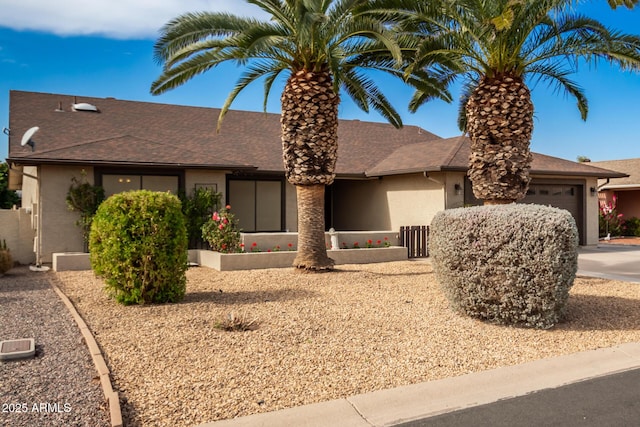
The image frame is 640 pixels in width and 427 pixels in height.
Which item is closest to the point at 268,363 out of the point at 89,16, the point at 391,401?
the point at 391,401

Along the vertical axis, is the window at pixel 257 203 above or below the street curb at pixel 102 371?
above

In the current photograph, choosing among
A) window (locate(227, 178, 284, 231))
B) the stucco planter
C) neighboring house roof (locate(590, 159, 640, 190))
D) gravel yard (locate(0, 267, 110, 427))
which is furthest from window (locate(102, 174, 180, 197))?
neighboring house roof (locate(590, 159, 640, 190))

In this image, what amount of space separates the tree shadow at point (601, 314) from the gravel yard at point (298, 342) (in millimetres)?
23

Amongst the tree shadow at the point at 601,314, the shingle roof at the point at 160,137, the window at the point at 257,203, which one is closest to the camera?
the tree shadow at the point at 601,314

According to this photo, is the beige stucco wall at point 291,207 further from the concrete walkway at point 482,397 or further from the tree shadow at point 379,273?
the concrete walkway at point 482,397

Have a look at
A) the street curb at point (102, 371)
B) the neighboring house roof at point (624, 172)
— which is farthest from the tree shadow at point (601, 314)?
the neighboring house roof at point (624, 172)

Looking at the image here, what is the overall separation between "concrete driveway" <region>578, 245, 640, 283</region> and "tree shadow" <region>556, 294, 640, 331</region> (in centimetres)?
321

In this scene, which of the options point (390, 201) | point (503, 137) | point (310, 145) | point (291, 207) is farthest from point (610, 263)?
point (291, 207)

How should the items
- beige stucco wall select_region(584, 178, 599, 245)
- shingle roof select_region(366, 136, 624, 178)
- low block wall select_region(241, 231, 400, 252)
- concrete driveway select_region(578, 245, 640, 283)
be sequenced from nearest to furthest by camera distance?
concrete driveway select_region(578, 245, 640, 283), low block wall select_region(241, 231, 400, 252), shingle roof select_region(366, 136, 624, 178), beige stucco wall select_region(584, 178, 599, 245)

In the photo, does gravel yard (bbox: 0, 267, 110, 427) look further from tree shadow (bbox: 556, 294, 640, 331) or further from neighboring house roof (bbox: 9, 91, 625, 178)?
neighboring house roof (bbox: 9, 91, 625, 178)

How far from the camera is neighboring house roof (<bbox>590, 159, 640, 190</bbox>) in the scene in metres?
27.8

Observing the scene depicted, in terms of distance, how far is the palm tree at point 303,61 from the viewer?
11.0 meters

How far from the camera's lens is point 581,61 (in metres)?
11.5

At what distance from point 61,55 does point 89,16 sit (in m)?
5.73
